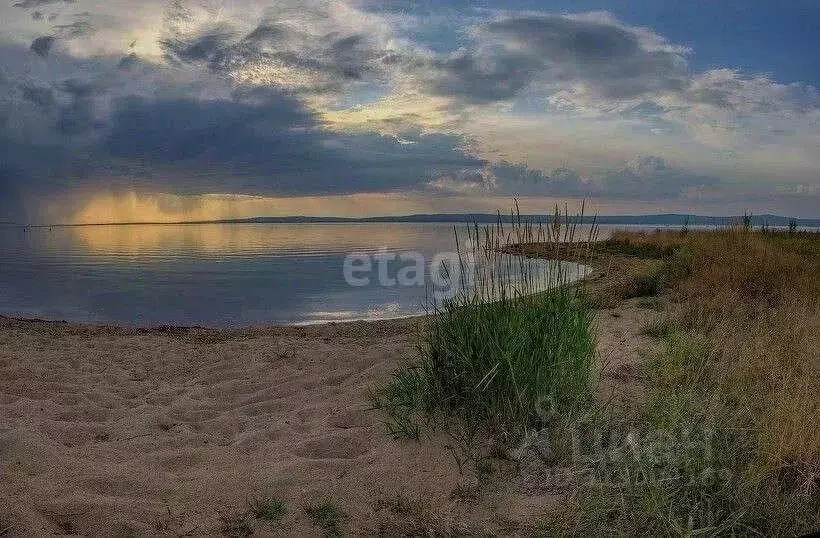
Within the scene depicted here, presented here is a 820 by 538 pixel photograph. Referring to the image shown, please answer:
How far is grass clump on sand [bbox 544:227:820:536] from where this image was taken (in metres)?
3.63

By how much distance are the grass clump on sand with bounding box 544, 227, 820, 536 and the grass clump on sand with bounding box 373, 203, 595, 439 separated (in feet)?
1.95

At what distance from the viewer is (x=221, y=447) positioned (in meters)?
5.29

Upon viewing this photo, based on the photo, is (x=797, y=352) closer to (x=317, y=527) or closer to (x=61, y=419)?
(x=317, y=527)

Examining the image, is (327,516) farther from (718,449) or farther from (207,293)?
(207,293)

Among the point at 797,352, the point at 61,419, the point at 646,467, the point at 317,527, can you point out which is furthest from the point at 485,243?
the point at 61,419

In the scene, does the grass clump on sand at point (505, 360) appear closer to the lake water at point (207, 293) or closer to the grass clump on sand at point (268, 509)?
the grass clump on sand at point (268, 509)

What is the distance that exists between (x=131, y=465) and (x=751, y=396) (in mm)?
4976

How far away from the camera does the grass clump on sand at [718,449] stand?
11.9 feet

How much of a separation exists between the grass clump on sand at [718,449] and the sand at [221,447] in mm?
442

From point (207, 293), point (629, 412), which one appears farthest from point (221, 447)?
point (207, 293)

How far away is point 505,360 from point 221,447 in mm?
2437

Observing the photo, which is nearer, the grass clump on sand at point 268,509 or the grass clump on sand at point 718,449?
the grass clump on sand at point 718,449
